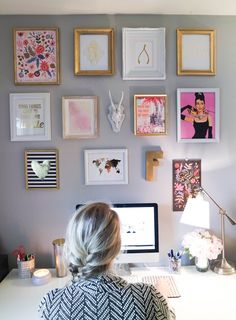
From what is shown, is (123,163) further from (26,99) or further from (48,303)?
(48,303)

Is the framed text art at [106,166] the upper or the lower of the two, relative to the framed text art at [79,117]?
lower

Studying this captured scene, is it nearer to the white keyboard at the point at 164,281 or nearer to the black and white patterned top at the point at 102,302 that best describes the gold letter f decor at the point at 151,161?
the white keyboard at the point at 164,281

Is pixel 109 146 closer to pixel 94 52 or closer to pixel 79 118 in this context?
pixel 79 118

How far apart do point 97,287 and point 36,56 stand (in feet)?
4.67

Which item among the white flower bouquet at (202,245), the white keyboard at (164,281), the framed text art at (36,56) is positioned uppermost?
the framed text art at (36,56)

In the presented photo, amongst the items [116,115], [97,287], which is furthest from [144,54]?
[97,287]

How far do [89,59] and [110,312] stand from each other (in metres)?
1.42

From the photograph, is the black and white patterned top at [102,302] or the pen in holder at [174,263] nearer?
the black and white patterned top at [102,302]

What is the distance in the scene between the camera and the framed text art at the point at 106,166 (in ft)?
6.43

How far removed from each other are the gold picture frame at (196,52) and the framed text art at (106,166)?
62 centimetres

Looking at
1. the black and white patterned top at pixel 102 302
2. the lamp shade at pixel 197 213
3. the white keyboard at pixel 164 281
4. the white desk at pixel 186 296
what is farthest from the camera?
the lamp shade at pixel 197 213

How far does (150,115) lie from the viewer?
1.96 metres

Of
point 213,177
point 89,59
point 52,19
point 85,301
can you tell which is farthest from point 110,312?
point 52,19

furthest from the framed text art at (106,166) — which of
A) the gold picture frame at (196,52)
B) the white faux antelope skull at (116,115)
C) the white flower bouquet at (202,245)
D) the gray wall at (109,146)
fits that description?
the gold picture frame at (196,52)
